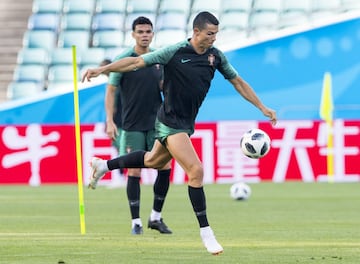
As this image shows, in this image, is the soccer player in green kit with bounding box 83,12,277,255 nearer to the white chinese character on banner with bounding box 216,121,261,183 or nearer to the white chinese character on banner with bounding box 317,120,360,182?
the white chinese character on banner with bounding box 216,121,261,183

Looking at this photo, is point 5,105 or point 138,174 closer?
point 138,174

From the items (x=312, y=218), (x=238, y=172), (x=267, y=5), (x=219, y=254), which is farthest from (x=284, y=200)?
(x=267, y=5)

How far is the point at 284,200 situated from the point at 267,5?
1255 cm

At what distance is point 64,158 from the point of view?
24.8 metres

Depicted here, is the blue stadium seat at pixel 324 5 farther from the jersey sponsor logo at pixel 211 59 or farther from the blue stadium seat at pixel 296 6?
the jersey sponsor logo at pixel 211 59

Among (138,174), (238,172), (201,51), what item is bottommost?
(238,172)

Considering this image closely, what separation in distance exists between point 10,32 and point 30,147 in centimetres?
754

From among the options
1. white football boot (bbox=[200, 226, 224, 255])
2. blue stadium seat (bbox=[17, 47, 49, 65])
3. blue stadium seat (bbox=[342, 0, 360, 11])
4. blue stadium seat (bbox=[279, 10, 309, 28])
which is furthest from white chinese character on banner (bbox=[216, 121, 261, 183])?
white football boot (bbox=[200, 226, 224, 255])

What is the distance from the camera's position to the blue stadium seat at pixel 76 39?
3056cm

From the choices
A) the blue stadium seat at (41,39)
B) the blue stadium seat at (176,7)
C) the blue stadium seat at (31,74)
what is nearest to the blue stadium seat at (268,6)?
the blue stadium seat at (176,7)

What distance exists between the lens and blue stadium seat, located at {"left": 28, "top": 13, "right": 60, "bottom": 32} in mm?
31016

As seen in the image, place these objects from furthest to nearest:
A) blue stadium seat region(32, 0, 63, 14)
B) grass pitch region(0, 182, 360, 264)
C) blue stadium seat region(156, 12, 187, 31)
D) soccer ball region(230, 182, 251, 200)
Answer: blue stadium seat region(32, 0, 63, 14)
blue stadium seat region(156, 12, 187, 31)
soccer ball region(230, 182, 251, 200)
grass pitch region(0, 182, 360, 264)

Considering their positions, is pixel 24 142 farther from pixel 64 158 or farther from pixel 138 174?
pixel 138 174

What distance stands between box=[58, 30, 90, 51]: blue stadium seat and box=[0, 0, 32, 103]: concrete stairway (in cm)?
133
